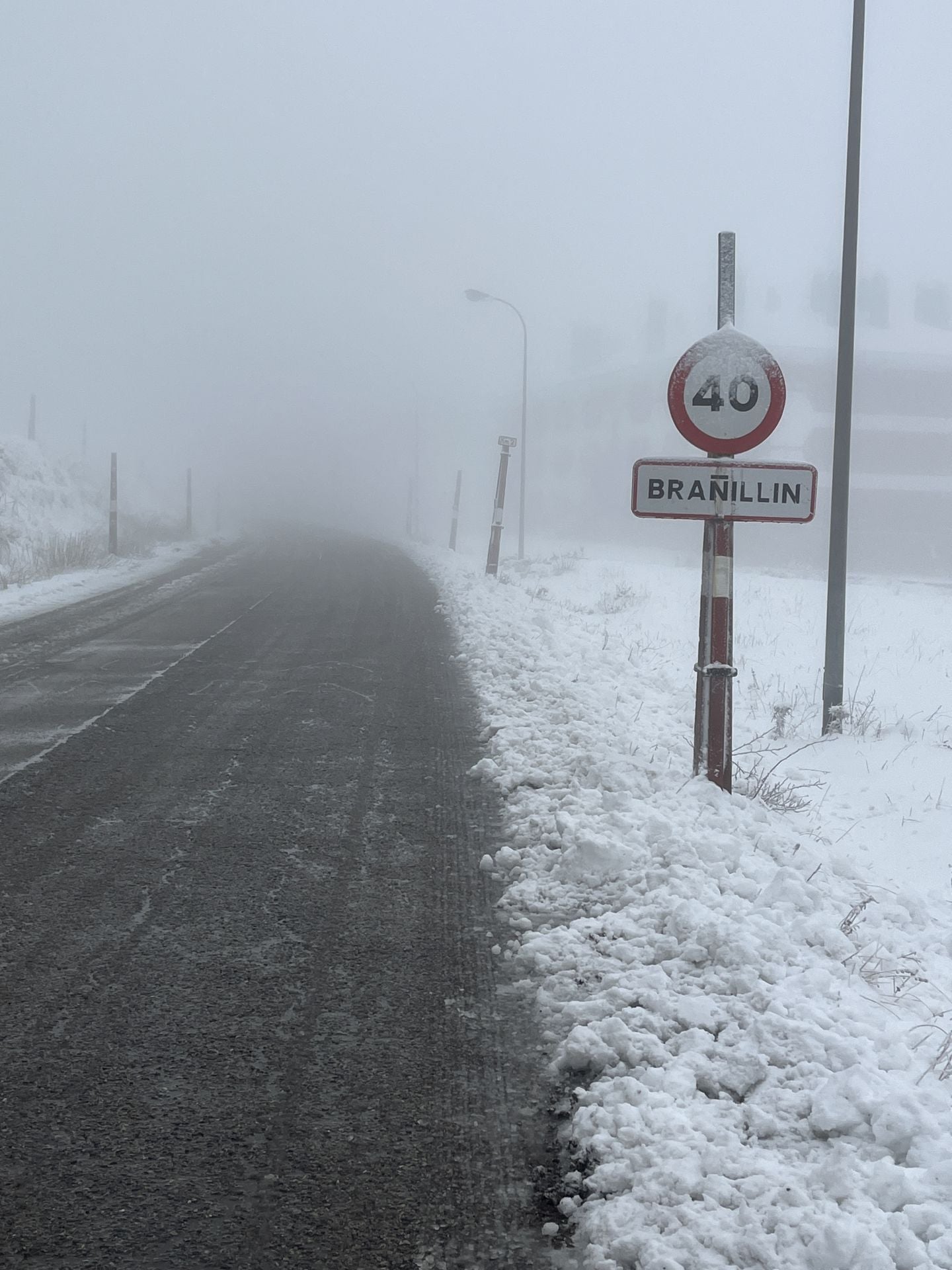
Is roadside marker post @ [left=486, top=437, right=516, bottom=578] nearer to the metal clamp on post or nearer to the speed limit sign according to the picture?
the metal clamp on post

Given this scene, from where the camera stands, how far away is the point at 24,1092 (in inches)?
98.7

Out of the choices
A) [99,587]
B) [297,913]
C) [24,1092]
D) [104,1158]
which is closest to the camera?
[104,1158]

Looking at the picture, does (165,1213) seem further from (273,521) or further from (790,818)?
(273,521)

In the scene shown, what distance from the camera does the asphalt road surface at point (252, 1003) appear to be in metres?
2.10

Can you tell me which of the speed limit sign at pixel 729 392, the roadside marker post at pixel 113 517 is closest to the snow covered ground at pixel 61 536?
the roadside marker post at pixel 113 517

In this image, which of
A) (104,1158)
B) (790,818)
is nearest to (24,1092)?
(104,1158)

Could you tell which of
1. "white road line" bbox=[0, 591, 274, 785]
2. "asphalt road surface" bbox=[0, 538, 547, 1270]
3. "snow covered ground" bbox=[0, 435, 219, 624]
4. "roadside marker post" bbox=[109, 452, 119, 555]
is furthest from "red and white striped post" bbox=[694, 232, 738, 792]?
"roadside marker post" bbox=[109, 452, 119, 555]

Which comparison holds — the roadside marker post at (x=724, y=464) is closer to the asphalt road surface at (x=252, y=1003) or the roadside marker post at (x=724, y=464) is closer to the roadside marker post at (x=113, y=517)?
the asphalt road surface at (x=252, y=1003)

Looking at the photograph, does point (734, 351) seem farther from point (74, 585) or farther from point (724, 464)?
point (74, 585)

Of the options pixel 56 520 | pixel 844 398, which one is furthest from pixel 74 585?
pixel 56 520

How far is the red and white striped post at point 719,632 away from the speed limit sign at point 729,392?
0.16 m

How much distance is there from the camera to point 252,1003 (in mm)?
3012

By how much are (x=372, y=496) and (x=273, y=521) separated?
43575 mm

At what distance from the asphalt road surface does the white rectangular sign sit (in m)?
1.84
